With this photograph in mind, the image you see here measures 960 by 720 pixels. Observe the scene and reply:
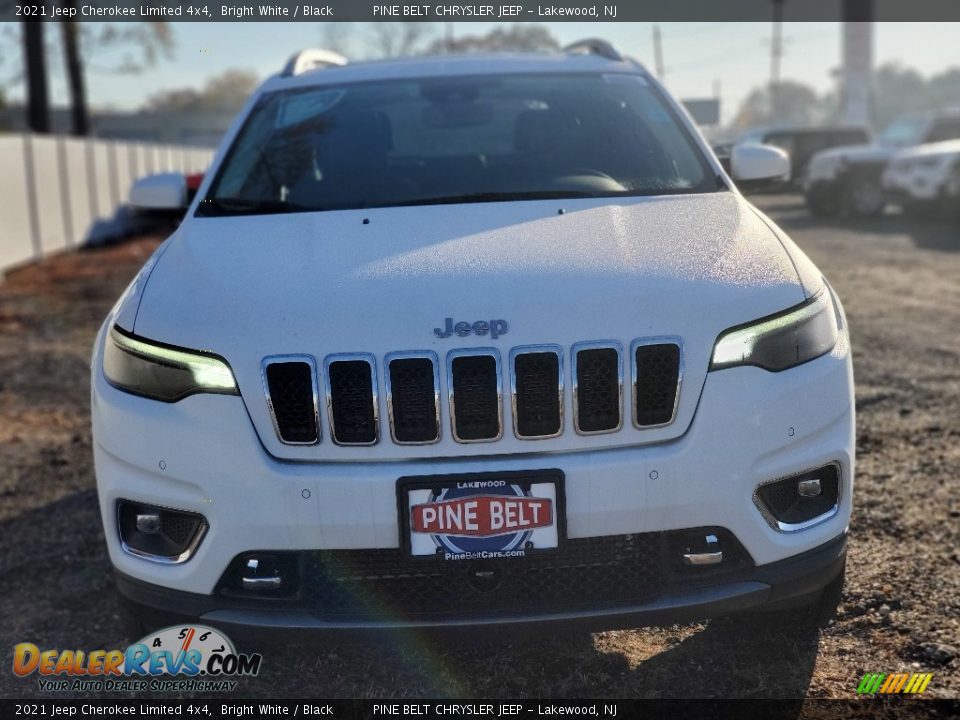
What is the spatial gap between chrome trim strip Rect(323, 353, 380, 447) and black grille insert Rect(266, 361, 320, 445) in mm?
38

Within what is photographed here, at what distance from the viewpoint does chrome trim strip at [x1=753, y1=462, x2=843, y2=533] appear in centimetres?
256

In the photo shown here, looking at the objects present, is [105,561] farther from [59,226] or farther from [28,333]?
[59,226]

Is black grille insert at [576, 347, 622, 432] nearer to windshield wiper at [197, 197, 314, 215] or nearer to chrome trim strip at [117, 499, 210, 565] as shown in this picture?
chrome trim strip at [117, 499, 210, 565]

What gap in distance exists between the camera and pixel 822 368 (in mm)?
2641

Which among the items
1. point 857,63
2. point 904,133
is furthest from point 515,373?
point 857,63

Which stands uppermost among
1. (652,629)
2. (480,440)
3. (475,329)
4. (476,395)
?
(475,329)

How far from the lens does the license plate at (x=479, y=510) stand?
2455 mm

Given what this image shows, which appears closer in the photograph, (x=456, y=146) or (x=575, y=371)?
(x=575, y=371)

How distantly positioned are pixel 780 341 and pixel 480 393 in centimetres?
75

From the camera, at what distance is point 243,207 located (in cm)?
362

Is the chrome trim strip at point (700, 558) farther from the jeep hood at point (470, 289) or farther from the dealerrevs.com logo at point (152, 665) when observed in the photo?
the dealerrevs.com logo at point (152, 665)

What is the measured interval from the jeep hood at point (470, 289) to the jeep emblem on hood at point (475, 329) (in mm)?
15

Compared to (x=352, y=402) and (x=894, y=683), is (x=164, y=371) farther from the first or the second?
(x=894, y=683)

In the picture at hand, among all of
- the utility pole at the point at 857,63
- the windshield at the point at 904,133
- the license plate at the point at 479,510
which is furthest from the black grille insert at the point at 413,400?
the utility pole at the point at 857,63
